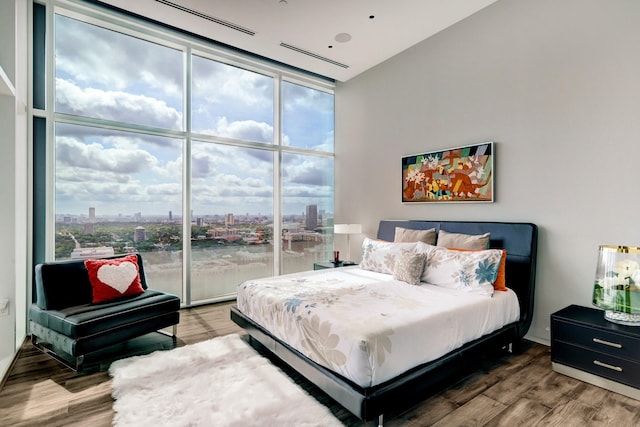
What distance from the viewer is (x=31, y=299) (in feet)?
11.1

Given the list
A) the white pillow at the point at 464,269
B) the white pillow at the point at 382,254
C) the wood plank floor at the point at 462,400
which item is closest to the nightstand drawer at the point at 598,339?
the wood plank floor at the point at 462,400

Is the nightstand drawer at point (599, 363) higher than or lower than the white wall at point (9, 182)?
lower

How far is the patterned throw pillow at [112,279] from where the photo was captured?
10.1 feet

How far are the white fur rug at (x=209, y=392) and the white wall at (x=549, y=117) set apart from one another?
8.54 ft

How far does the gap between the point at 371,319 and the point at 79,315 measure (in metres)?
2.40

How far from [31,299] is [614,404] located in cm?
515

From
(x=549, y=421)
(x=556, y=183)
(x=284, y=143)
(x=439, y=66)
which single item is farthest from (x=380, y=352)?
(x=284, y=143)

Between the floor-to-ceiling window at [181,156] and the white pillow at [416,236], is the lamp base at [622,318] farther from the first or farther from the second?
the floor-to-ceiling window at [181,156]

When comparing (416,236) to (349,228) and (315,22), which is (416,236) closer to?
(349,228)

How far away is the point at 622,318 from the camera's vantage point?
94.6 inches

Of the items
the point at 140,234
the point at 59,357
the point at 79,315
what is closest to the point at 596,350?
the point at 79,315

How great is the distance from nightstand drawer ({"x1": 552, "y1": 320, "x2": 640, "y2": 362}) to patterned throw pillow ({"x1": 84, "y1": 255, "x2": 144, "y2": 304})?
383 cm

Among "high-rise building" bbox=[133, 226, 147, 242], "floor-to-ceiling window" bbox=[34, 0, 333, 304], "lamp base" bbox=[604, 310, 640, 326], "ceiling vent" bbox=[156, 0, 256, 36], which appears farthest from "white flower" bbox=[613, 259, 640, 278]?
"high-rise building" bbox=[133, 226, 147, 242]

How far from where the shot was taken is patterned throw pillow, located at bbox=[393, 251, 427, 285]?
3.15m
